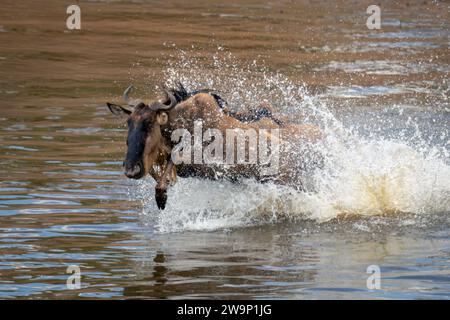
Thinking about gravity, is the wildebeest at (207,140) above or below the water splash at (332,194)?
above

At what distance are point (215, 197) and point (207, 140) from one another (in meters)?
0.70

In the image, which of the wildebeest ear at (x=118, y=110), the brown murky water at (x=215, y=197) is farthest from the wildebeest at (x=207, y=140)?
the brown murky water at (x=215, y=197)

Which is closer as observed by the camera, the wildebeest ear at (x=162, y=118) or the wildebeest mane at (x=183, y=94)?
the wildebeest ear at (x=162, y=118)

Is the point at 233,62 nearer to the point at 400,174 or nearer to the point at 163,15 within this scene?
the point at 163,15

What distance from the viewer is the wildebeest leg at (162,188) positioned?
33.5 ft

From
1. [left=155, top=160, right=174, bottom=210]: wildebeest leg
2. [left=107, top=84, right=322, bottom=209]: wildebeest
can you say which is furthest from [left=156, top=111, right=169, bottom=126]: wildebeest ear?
[left=155, top=160, right=174, bottom=210]: wildebeest leg

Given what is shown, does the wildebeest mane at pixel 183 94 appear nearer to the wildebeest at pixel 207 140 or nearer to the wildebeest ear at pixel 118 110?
the wildebeest at pixel 207 140

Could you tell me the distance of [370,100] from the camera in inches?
708

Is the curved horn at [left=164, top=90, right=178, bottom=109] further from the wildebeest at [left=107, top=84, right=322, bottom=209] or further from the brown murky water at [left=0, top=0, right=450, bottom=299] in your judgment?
the brown murky water at [left=0, top=0, right=450, bottom=299]

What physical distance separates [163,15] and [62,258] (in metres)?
19.0

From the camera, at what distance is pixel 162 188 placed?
33.4 feet

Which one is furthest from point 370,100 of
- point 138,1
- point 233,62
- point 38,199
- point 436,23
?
point 138,1

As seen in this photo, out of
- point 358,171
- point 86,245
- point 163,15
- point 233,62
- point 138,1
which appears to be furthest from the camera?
point 138,1

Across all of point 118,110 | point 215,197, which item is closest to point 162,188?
point 118,110
